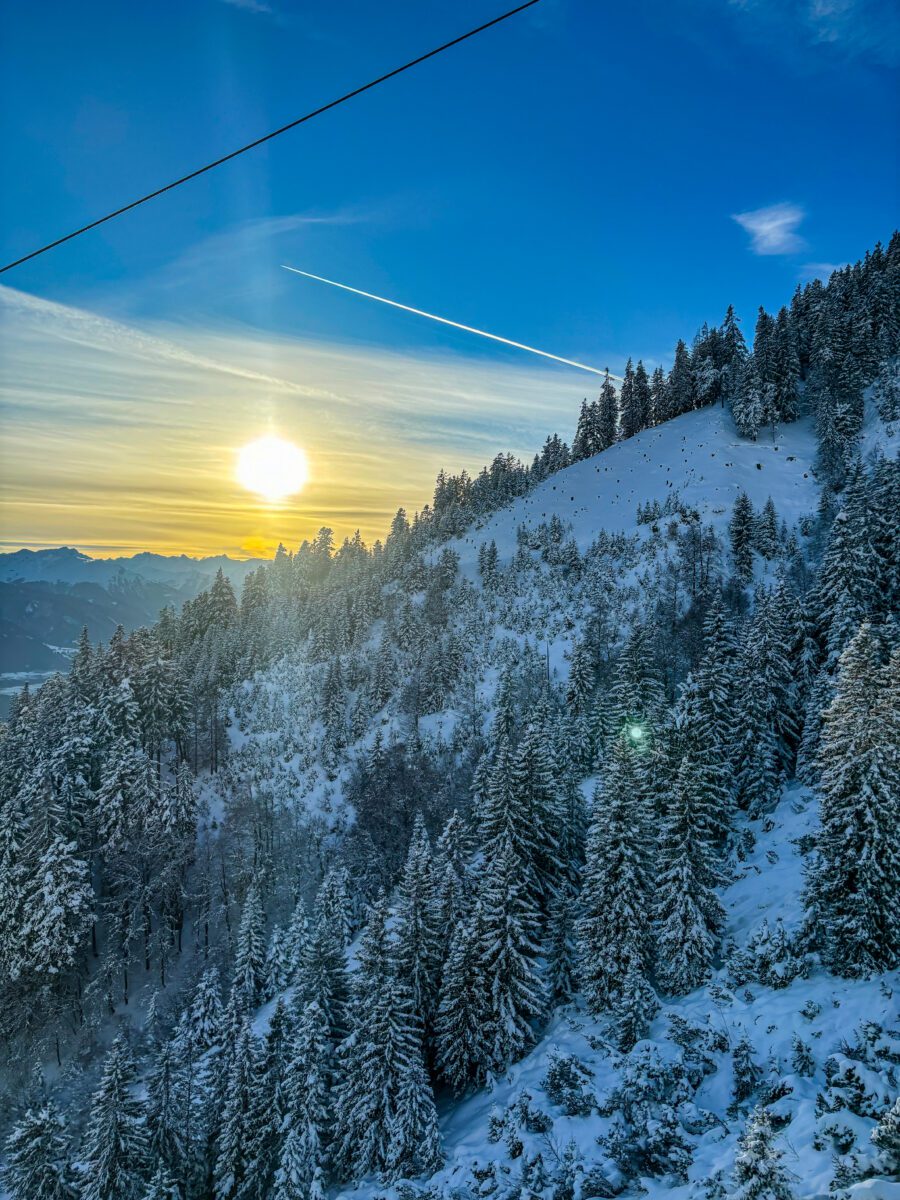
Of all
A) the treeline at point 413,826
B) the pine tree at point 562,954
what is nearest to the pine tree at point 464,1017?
the treeline at point 413,826

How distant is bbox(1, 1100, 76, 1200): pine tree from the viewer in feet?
77.9

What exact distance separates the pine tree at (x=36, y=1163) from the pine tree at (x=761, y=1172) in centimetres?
2820

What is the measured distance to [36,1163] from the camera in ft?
78.2

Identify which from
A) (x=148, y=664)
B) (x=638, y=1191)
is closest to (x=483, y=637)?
(x=148, y=664)

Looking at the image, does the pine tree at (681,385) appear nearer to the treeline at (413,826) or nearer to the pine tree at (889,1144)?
the treeline at (413,826)

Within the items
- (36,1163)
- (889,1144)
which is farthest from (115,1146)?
(889,1144)

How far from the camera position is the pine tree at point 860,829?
776 inches

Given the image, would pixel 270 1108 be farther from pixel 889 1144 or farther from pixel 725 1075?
pixel 889 1144

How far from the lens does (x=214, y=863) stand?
60156 millimetres

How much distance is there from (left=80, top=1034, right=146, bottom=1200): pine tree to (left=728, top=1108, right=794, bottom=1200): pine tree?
24.0 meters

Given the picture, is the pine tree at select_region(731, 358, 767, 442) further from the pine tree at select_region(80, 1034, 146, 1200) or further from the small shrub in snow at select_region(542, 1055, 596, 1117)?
the pine tree at select_region(80, 1034, 146, 1200)

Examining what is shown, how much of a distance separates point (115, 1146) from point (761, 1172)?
86.1 ft

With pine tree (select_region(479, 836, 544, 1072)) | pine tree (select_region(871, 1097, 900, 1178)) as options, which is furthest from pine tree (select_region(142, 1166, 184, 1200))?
pine tree (select_region(871, 1097, 900, 1178))

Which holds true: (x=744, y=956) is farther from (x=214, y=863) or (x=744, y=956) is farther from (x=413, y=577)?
(x=413, y=577)
